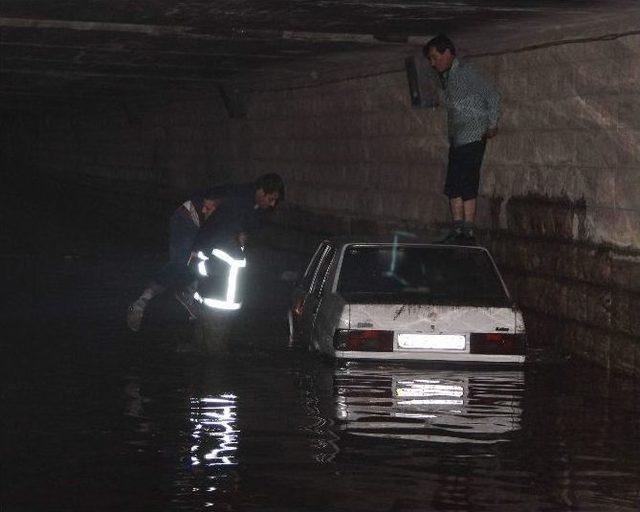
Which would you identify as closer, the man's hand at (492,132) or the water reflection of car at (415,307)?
the water reflection of car at (415,307)

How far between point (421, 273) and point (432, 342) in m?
0.79

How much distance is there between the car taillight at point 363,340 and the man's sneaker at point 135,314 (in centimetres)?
417

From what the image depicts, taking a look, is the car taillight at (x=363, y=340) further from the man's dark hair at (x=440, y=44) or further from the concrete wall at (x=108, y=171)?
the concrete wall at (x=108, y=171)

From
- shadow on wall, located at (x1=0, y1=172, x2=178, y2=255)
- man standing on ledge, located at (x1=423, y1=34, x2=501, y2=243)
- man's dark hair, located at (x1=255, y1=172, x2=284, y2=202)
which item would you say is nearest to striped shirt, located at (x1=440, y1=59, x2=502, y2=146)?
man standing on ledge, located at (x1=423, y1=34, x2=501, y2=243)

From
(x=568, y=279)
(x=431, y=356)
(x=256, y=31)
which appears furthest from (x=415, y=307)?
(x=256, y=31)

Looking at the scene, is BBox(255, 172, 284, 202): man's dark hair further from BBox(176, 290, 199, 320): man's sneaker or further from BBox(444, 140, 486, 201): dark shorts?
BBox(444, 140, 486, 201): dark shorts

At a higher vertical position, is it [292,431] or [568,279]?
[568,279]

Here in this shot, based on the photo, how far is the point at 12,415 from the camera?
10492mm

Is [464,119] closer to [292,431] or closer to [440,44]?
[440,44]

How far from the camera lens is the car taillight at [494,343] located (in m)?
12.6

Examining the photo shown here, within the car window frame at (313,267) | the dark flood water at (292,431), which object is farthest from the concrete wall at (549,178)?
the car window frame at (313,267)

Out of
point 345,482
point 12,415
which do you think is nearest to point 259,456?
point 345,482

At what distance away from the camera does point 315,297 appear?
45.0 ft

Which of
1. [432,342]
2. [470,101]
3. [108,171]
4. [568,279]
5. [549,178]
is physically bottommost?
[432,342]
